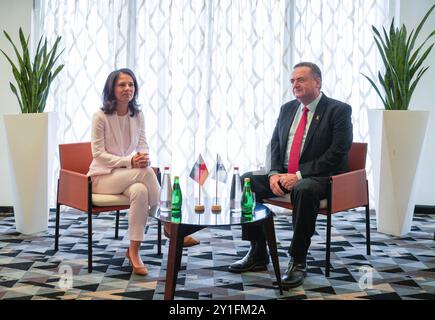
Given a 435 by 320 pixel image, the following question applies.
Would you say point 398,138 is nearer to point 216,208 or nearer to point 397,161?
point 397,161

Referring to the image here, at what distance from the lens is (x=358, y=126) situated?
603 cm

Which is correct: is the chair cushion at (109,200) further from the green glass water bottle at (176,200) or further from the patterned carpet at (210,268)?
the green glass water bottle at (176,200)

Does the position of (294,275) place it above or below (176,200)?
below

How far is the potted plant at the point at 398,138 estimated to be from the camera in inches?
201

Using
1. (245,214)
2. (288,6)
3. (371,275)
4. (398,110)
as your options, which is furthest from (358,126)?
(245,214)

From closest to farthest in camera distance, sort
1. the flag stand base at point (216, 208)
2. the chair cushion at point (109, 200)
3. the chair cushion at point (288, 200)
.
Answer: the flag stand base at point (216, 208) → the chair cushion at point (288, 200) → the chair cushion at point (109, 200)

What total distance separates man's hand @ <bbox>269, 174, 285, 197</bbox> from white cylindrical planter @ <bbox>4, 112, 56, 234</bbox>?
2061mm

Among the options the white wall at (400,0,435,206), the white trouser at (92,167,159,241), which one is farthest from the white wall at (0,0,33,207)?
the white wall at (400,0,435,206)

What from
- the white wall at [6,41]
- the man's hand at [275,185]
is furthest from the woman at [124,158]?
the white wall at [6,41]

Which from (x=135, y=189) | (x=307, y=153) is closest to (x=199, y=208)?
(x=135, y=189)

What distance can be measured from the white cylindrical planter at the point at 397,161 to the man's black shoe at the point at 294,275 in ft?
5.15

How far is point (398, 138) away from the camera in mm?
5113

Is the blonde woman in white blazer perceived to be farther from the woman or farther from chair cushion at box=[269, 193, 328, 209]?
chair cushion at box=[269, 193, 328, 209]

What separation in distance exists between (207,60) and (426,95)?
2149 mm
